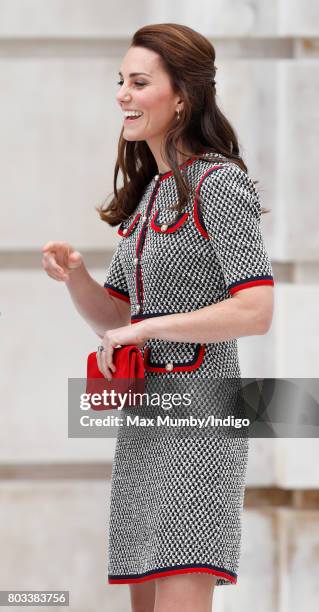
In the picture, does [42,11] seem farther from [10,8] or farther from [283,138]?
[283,138]

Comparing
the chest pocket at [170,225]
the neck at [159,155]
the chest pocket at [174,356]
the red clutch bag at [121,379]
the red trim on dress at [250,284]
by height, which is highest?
the neck at [159,155]

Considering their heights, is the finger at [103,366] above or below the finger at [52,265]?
below

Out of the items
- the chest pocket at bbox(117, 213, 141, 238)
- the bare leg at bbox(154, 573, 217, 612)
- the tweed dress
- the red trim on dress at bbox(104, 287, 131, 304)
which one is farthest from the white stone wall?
the bare leg at bbox(154, 573, 217, 612)

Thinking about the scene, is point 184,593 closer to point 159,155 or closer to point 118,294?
point 118,294

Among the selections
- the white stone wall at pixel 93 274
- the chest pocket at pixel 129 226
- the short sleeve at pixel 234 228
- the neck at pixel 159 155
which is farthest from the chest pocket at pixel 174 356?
the white stone wall at pixel 93 274

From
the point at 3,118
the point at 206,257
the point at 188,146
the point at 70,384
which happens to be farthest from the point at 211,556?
the point at 3,118

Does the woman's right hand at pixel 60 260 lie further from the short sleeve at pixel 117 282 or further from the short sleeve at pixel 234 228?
the short sleeve at pixel 234 228

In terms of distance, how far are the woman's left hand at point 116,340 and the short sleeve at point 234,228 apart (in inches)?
8.0

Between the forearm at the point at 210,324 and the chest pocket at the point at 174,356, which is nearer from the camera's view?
the forearm at the point at 210,324

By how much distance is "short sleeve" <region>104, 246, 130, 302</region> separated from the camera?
7.55 ft

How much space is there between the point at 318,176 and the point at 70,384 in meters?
1.12

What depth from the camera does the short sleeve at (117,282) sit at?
230 centimetres

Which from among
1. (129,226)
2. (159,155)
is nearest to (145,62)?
(159,155)

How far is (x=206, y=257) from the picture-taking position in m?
1.98
